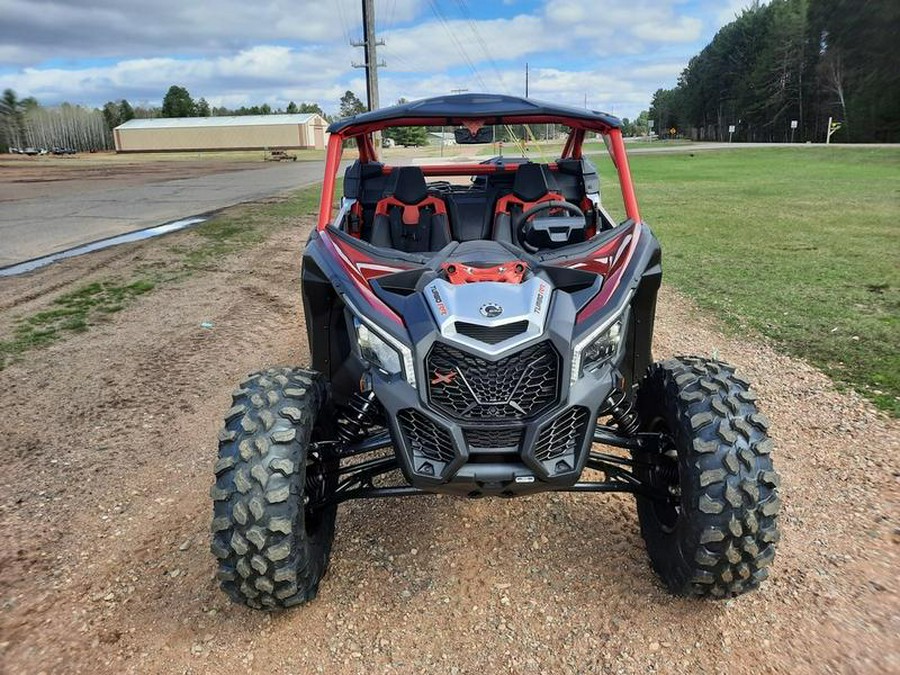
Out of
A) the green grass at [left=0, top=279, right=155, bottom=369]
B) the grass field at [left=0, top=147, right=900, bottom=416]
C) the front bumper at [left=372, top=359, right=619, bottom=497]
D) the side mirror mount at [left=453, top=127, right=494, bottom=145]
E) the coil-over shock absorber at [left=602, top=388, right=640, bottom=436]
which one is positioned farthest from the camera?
the green grass at [left=0, top=279, right=155, bottom=369]

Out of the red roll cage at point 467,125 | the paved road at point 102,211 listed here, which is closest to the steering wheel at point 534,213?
the red roll cage at point 467,125

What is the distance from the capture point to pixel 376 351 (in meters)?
2.79

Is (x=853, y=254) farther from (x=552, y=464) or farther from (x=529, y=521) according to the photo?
(x=552, y=464)

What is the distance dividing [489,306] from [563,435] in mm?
566

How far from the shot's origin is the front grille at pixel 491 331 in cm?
263

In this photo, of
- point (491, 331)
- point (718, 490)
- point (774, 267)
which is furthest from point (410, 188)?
point (774, 267)

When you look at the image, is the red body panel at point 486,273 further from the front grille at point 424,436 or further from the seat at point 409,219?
the seat at point 409,219

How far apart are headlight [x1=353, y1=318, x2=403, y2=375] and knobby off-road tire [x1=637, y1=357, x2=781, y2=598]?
115cm

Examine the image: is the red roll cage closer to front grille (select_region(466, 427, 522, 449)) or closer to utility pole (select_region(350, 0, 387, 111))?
front grille (select_region(466, 427, 522, 449))

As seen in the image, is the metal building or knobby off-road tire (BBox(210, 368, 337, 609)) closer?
knobby off-road tire (BBox(210, 368, 337, 609))

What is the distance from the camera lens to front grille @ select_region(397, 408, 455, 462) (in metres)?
2.60

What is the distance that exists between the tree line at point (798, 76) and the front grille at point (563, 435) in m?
62.3

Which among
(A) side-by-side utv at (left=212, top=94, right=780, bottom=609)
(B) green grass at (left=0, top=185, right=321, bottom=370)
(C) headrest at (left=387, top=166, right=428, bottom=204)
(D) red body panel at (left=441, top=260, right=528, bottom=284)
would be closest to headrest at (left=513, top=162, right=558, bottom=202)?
(C) headrest at (left=387, top=166, right=428, bottom=204)

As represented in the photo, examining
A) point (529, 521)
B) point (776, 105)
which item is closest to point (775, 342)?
point (529, 521)
